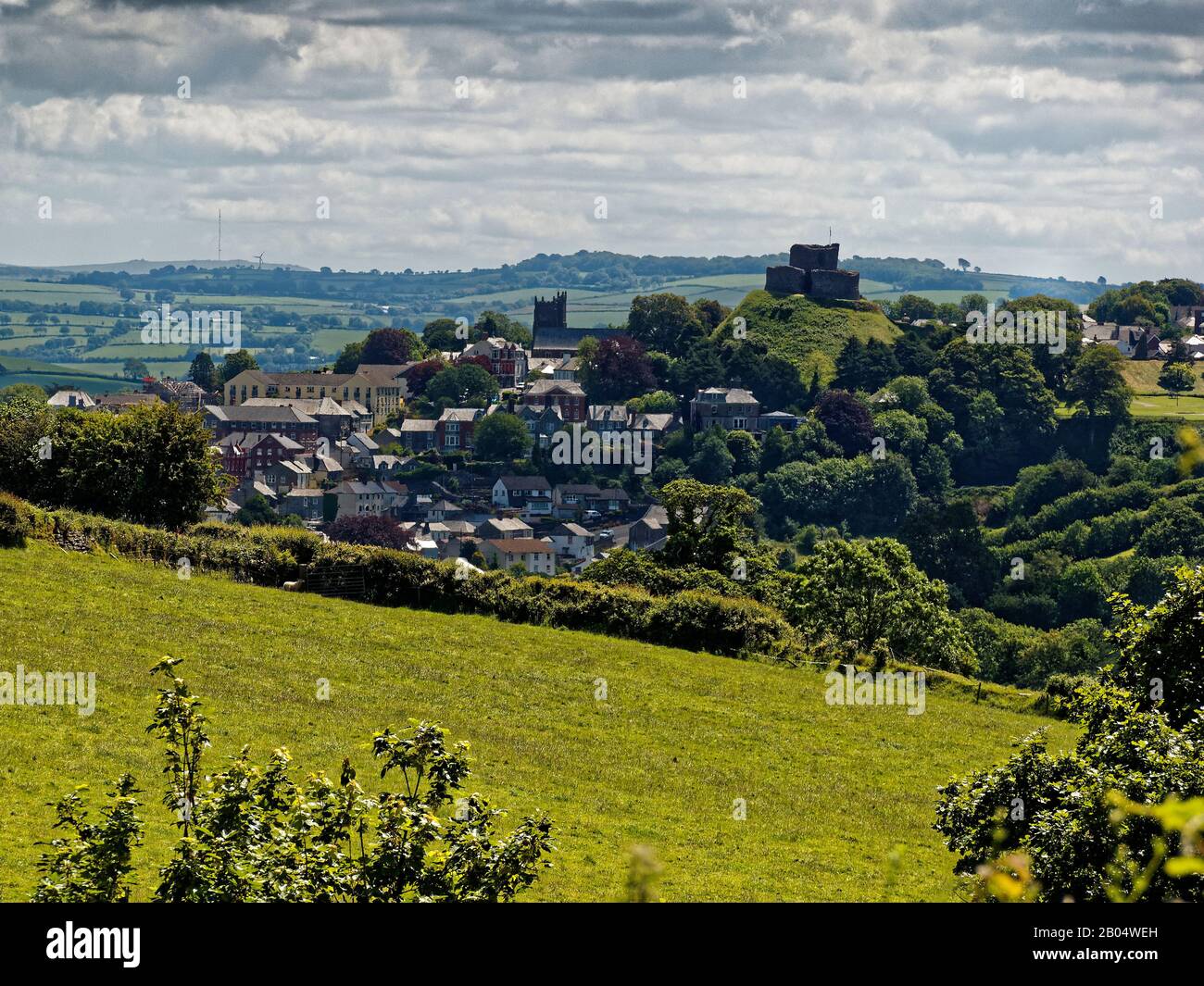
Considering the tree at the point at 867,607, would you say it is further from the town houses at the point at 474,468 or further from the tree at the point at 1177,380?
the tree at the point at 1177,380

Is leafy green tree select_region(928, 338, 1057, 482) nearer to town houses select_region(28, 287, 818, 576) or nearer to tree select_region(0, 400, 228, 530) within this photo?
town houses select_region(28, 287, 818, 576)

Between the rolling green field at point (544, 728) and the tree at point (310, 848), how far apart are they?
606 centimetres

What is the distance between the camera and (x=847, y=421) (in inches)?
7047

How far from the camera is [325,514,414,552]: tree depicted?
133750 millimetres

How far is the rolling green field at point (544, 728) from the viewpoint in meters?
23.3

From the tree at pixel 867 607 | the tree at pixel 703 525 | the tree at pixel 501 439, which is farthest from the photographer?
the tree at pixel 501 439

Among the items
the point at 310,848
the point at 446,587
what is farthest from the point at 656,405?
the point at 310,848

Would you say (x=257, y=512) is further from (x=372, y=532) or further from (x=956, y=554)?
(x=956, y=554)

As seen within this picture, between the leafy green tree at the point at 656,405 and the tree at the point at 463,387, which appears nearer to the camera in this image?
the leafy green tree at the point at 656,405

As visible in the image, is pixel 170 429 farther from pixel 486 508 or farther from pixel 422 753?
pixel 486 508

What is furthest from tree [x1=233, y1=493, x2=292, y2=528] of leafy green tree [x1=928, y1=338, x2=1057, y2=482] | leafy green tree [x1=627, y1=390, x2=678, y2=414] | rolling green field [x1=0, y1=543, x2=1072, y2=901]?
rolling green field [x1=0, y1=543, x2=1072, y2=901]

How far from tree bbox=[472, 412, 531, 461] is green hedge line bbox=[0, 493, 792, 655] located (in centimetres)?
13737

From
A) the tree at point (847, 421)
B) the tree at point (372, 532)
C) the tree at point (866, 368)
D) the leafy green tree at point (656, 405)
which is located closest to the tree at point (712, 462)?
the tree at point (847, 421)

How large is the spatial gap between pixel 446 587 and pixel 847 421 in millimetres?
142392
